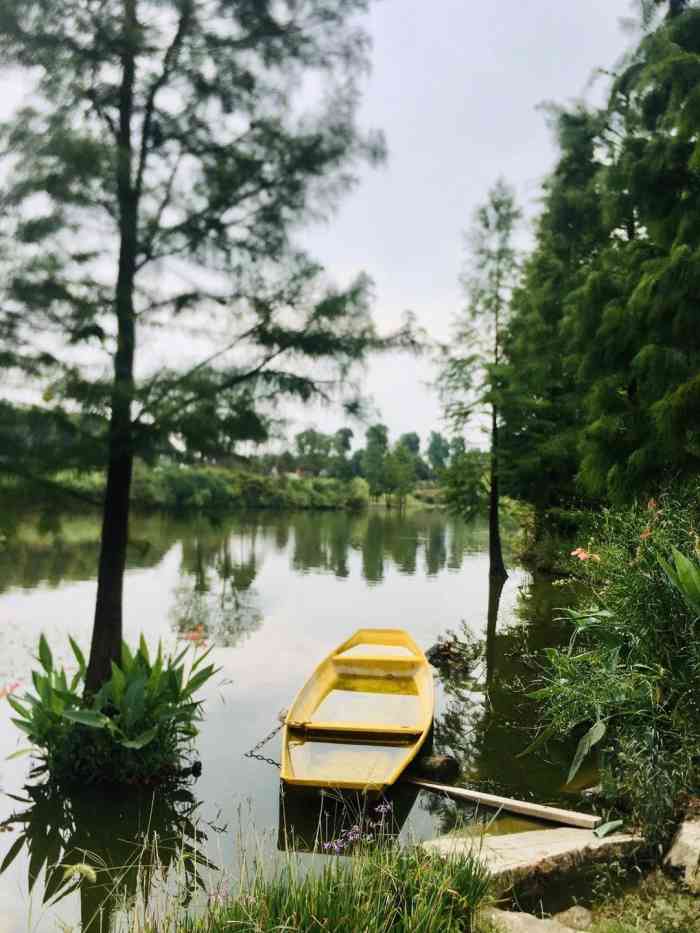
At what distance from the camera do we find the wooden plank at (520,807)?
5707 mm

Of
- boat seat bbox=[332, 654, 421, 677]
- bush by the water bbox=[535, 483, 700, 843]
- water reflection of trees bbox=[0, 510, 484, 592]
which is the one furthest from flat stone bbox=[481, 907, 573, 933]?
boat seat bbox=[332, 654, 421, 677]

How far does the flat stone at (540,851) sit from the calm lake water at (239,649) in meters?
0.98

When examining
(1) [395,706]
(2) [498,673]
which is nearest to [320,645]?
(2) [498,673]

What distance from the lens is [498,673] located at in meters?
11.5

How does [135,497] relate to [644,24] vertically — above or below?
below

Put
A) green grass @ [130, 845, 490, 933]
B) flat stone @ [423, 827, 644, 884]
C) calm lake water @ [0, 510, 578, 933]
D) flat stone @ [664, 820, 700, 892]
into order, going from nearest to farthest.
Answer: green grass @ [130, 845, 490, 933], flat stone @ [664, 820, 700, 892], flat stone @ [423, 827, 644, 884], calm lake water @ [0, 510, 578, 933]

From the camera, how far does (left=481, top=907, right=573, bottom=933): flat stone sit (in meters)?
3.73

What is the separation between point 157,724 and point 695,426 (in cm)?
684

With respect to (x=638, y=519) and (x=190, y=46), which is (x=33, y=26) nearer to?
(x=190, y=46)

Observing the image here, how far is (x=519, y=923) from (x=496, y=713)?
580 centimetres

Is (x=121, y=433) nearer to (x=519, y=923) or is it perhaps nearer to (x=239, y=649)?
(x=519, y=923)

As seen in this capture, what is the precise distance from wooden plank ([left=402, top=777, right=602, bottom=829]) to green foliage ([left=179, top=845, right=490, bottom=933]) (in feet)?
5.27

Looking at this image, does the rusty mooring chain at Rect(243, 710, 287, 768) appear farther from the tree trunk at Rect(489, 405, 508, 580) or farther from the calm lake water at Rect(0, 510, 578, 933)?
the tree trunk at Rect(489, 405, 508, 580)

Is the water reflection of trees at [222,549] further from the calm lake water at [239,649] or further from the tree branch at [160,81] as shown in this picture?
the tree branch at [160,81]
